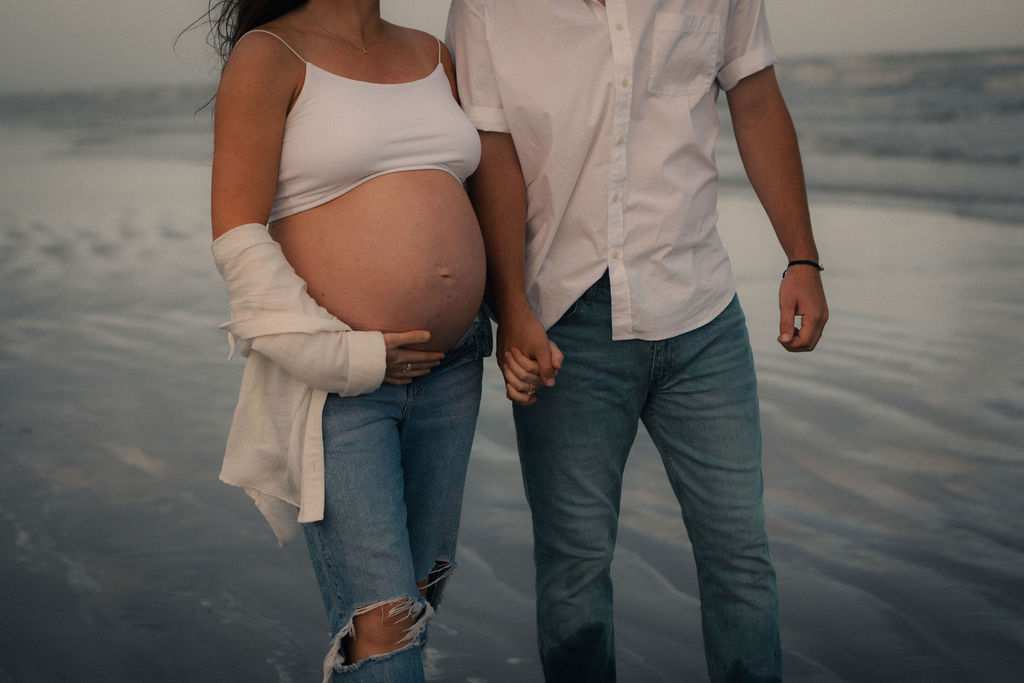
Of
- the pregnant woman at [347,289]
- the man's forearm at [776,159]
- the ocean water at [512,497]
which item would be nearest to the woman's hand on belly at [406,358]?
the pregnant woman at [347,289]

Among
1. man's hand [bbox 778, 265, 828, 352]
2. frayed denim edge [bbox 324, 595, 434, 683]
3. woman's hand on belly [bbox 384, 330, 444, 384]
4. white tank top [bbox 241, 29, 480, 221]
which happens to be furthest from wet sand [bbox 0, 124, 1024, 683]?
white tank top [bbox 241, 29, 480, 221]

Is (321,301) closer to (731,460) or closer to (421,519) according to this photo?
(421,519)

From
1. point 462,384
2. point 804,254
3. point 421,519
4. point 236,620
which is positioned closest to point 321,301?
point 462,384

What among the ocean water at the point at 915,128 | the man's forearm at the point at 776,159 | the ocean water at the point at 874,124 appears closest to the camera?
the man's forearm at the point at 776,159

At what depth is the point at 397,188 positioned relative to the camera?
1.92 m

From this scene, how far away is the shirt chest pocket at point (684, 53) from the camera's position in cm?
205

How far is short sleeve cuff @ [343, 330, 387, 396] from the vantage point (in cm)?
181

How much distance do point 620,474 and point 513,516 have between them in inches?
49.0

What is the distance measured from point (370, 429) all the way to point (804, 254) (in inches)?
40.9

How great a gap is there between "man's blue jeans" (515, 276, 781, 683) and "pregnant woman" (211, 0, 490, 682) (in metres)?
0.24

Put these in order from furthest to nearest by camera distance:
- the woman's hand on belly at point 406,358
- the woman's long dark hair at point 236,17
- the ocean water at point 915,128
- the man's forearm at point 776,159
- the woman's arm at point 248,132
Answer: the ocean water at point 915,128
the man's forearm at point 776,159
the woman's long dark hair at point 236,17
the woman's hand on belly at point 406,358
the woman's arm at point 248,132

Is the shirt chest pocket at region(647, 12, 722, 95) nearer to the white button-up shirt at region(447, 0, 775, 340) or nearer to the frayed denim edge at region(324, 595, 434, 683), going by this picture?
the white button-up shirt at region(447, 0, 775, 340)

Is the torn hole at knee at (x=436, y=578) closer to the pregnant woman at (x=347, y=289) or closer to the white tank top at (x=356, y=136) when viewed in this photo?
the pregnant woman at (x=347, y=289)

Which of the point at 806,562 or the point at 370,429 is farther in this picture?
the point at 806,562
